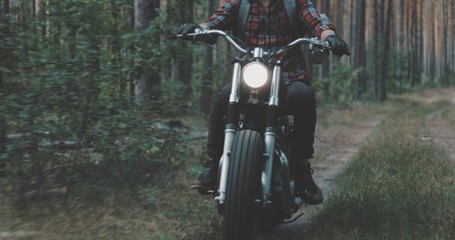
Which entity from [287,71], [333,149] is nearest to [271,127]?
[287,71]

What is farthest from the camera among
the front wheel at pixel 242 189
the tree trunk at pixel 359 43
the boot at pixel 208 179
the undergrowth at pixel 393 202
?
the tree trunk at pixel 359 43

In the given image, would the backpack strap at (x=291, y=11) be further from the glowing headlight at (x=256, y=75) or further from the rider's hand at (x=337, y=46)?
the glowing headlight at (x=256, y=75)

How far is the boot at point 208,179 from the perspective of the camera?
12.2ft

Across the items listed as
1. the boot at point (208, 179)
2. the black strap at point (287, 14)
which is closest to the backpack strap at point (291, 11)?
the black strap at point (287, 14)

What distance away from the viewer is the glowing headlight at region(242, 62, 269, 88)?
10.6ft

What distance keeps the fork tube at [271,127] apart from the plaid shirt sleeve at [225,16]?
94 centimetres

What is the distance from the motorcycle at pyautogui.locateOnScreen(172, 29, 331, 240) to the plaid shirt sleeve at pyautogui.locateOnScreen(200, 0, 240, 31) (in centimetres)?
44

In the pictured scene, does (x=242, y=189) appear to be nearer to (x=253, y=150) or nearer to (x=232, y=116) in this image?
(x=253, y=150)

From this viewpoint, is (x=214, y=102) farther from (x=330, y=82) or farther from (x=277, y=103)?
(x=330, y=82)

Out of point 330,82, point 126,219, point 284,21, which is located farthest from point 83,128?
point 330,82

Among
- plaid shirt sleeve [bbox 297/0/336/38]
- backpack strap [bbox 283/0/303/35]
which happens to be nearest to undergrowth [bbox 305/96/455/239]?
plaid shirt sleeve [bbox 297/0/336/38]

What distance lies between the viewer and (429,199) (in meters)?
4.23

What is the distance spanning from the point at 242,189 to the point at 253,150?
0.77 feet

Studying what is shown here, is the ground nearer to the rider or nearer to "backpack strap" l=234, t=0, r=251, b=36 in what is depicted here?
the rider
